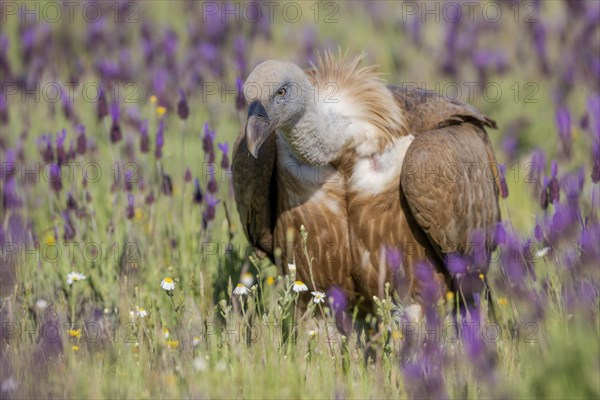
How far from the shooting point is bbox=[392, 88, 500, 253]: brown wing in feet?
14.7

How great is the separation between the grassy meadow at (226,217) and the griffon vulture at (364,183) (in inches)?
7.0

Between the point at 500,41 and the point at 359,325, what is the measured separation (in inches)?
184

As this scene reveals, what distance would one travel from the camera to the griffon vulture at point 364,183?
177 inches

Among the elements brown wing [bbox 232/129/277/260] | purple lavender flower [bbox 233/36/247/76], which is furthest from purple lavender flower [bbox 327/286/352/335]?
purple lavender flower [bbox 233/36/247/76]

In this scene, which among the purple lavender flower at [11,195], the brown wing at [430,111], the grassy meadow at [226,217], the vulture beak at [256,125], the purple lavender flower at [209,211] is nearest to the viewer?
the grassy meadow at [226,217]

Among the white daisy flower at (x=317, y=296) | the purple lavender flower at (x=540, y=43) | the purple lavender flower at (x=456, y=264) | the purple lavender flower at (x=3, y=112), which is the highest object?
the purple lavender flower at (x=540, y=43)

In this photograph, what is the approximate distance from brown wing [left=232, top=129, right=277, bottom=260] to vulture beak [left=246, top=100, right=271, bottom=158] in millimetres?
559

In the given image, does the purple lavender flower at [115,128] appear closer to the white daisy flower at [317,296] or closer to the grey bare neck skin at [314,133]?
the grey bare neck skin at [314,133]

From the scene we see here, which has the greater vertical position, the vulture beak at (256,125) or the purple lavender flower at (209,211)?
the vulture beak at (256,125)

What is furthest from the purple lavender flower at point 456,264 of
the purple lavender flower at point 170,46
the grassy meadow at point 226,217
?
the purple lavender flower at point 170,46

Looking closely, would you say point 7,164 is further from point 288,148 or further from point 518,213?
point 518,213

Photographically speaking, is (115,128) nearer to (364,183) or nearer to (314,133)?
(314,133)

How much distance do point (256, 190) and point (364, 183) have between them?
51cm

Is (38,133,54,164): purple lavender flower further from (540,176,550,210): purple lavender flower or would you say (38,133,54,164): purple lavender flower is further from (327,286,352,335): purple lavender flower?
(540,176,550,210): purple lavender flower
